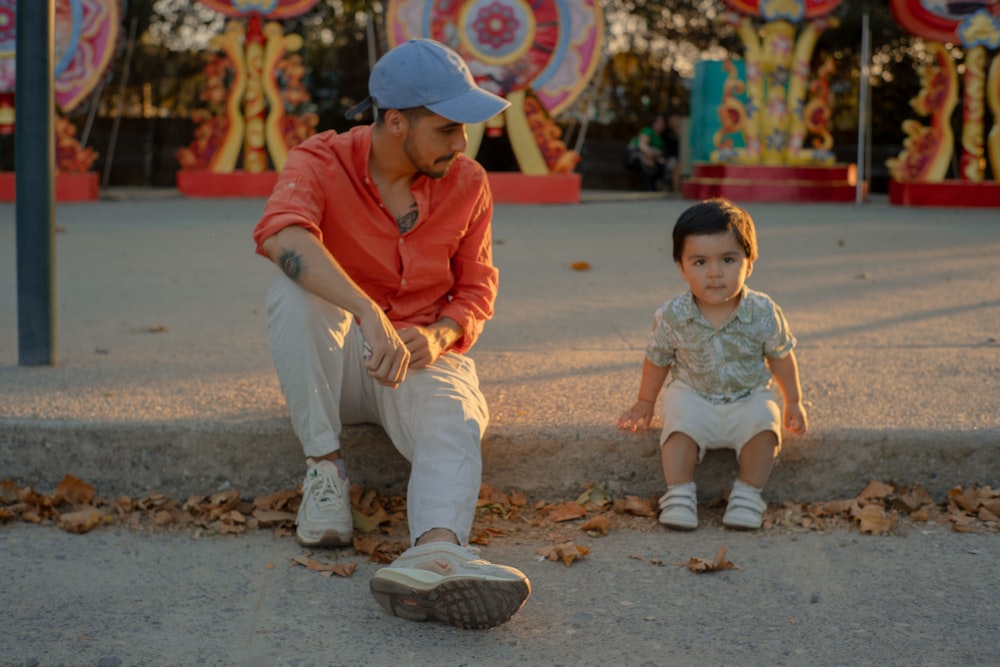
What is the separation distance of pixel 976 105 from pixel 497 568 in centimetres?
1218

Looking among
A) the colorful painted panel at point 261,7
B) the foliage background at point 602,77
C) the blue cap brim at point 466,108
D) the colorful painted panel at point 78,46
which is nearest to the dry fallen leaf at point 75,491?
the blue cap brim at point 466,108

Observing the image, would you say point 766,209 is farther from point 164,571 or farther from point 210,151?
point 164,571

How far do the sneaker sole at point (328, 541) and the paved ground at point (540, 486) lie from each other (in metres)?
0.04

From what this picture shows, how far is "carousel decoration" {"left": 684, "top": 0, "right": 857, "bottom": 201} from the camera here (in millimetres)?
13289

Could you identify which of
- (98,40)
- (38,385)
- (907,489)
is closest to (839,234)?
(907,489)

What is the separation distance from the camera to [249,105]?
13.8m

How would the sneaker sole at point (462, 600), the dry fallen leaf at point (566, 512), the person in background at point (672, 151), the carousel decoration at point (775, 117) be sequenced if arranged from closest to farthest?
the sneaker sole at point (462, 600)
the dry fallen leaf at point (566, 512)
the carousel decoration at point (775, 117)
the person in background at point (672, 151)

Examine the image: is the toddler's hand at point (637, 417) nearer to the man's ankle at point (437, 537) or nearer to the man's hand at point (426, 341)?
the man's hand at point (426, 341)

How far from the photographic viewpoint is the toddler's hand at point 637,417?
3.36m

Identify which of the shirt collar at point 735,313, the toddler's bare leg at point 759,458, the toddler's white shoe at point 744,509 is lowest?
the toddler's white shoe at point 744,509

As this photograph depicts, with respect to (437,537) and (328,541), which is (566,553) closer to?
(437,537)

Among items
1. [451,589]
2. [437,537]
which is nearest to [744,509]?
[437,537]

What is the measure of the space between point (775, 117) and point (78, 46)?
8.10 metres

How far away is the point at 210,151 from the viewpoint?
553 inches
